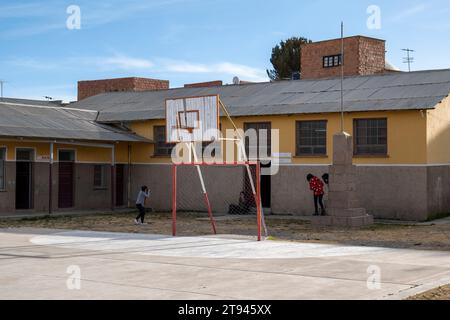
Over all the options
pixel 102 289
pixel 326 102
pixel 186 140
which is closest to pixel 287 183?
pixel 326 102

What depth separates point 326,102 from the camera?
28156 millimetres

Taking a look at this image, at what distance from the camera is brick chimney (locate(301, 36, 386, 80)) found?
4672 centimetres

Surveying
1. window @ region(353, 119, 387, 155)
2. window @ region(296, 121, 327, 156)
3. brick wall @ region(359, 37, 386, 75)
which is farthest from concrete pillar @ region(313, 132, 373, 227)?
brick wall @ region(359, 37, 386, 75)

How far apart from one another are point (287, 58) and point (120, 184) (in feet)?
134

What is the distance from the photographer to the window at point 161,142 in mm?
32469

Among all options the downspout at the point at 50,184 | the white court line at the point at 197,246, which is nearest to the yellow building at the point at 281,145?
the downspout at the point at 50,184

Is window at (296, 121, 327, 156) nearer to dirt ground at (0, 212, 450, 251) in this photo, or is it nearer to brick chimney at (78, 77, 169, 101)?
dirt ground at (0, 212, 450, 251)

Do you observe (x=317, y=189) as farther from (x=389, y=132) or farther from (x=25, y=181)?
(x=25, y=181)

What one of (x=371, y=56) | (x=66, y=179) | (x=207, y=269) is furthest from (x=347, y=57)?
(x=207, y=269)

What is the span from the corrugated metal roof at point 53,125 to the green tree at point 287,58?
1493 inches

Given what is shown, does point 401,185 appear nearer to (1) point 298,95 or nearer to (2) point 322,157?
(2) point 322,157

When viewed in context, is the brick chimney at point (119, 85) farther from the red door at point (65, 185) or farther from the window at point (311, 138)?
the window at point (311, 138)

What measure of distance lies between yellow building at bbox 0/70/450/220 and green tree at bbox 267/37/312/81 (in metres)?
35.8
